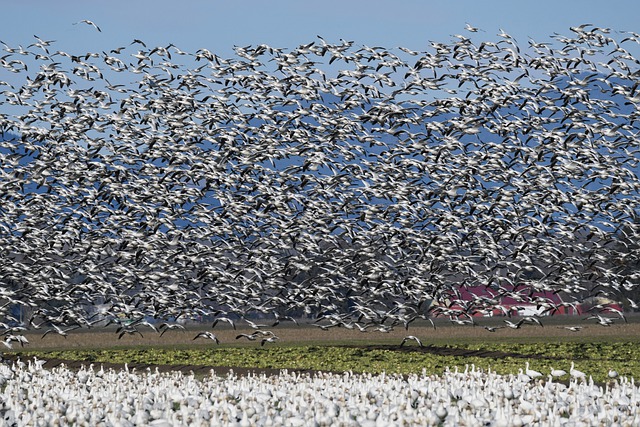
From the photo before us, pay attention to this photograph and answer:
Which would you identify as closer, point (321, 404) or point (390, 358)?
point (321, 404)

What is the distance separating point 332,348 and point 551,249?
16358 mm

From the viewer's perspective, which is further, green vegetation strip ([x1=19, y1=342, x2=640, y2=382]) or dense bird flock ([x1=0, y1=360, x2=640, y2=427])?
green vegetation strip ([x1=19, y1=342, x2=640, y2=382])

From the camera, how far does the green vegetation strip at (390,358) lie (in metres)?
41.8

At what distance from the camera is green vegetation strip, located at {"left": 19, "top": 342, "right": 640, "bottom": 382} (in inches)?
1645

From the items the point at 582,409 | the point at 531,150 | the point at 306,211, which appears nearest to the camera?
the point at 582,409

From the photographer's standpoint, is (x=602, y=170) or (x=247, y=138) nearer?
(x=602, y=170)

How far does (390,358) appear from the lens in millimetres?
47906

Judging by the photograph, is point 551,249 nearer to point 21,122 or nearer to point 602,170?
point 602,170

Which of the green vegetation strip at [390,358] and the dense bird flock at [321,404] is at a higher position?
the green vegetation strip at [390,358]

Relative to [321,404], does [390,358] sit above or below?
above

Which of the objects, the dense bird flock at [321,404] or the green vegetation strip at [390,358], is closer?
the dense bird flock at [321,404]

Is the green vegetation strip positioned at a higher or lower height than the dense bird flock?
higher

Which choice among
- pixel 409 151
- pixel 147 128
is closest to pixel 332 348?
pixel 409 151

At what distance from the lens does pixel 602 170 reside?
57438 mm
